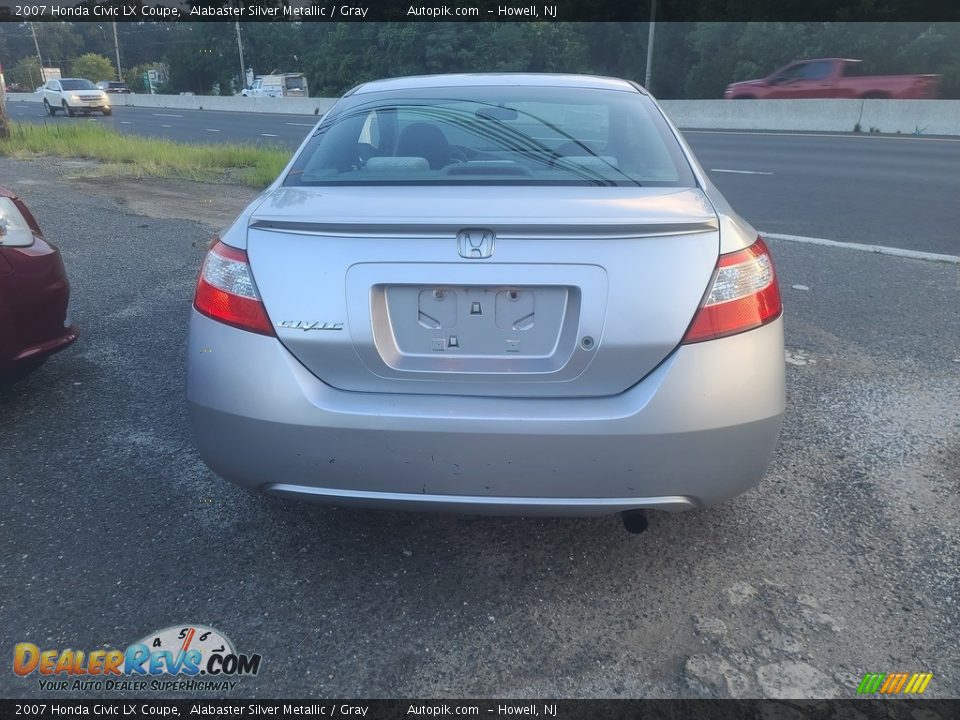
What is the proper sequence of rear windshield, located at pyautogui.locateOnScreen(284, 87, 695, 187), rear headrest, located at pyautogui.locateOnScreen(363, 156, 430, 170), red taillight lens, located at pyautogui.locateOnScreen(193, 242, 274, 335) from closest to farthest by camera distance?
red taillight lens, located at pyautogui.locateOnScreen(193, 242, 274, 335), rear windshield, located at pyautogui.locateOnScreen(284, 87, 695, 187), rear headrest, located at pyautogui.locateOnScreen(363, 156, 430, 170)

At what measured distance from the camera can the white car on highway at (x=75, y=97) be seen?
33.3m

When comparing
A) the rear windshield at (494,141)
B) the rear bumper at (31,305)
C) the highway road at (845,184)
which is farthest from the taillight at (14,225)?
the highway road at (845,184)

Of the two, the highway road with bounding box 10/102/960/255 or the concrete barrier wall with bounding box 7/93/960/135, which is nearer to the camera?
the highway road with bounding box 10/102/960/255

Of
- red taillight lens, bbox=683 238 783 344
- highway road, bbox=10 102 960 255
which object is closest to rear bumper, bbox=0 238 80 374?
red taillight lens, bbox=683 238 783 344

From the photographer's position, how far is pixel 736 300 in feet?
7.51

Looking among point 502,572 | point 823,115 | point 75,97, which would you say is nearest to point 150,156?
point 502,572

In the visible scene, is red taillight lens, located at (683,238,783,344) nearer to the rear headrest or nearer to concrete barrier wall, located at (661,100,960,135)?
the rear headrest

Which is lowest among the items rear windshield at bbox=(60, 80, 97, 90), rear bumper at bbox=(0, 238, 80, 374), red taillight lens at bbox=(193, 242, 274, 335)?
rear windshield at bbox=(60, 80, 97, 90)

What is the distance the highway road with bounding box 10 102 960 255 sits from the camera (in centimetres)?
821

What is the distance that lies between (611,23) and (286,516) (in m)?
54.3

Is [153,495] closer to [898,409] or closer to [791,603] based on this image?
[791,603]

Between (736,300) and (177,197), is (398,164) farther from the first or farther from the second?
(177,197)

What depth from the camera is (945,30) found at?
36719 mm

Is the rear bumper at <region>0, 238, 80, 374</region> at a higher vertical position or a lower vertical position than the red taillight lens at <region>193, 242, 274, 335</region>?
lower
